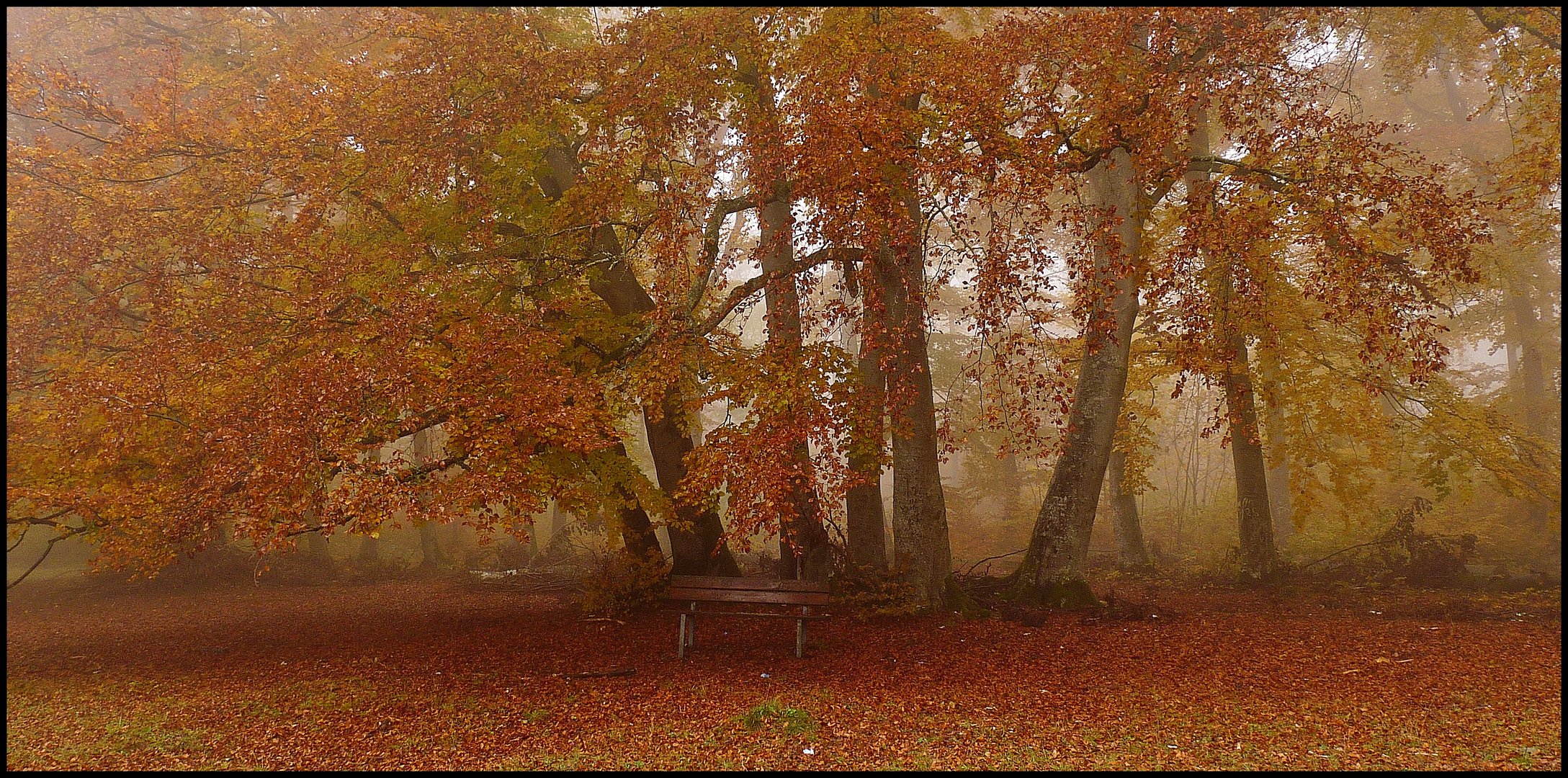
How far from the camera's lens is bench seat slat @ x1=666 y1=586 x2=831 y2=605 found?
317 inches

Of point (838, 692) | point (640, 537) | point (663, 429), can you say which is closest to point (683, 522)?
point (640, 537)

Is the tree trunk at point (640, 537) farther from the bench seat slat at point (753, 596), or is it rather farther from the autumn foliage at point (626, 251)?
the bench seat slat at point (753, 596)

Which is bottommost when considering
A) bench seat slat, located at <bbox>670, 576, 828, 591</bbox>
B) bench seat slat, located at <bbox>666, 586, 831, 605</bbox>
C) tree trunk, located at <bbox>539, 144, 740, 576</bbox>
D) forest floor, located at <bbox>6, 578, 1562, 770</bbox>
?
forest floor, located at <bbox>6, 578, 1562, 770</bbox>

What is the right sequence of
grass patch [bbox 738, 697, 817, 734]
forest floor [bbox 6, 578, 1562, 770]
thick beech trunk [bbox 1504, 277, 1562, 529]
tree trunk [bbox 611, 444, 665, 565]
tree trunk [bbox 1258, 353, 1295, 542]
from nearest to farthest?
1. forest floor [bbox 6, 578, 1562, 770]
2. grass patch [bbox 738, 697, 817, 734]
3. tree trunk [bbox 1258, 353, 1295, 542]
4. tree trunk [bbox 611, 444, 665, 565]
5. thick beech trunk [bbox 1504, 277, 1562, 529]

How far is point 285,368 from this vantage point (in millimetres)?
7207

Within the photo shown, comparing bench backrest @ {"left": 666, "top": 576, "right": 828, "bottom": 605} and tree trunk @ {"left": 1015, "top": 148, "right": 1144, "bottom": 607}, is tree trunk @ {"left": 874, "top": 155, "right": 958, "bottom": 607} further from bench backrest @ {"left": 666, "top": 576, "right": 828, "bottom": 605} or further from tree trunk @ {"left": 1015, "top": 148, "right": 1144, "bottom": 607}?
bench backrest @ {"left": 666, "top": 576, "right": 828, "bottom": 605}

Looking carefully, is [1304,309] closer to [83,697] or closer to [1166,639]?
[1166,639]

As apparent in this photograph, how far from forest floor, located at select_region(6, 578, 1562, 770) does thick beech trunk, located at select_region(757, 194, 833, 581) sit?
1.02 metres

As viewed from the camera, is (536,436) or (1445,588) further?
(1445,588)

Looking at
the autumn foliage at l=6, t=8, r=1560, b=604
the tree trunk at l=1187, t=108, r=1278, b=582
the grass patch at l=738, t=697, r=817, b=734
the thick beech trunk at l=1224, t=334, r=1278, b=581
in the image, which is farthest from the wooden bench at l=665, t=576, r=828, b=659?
the thick beech trunk at l=1224, t=334, r=1278, b=581

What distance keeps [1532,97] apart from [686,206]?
8530 mm

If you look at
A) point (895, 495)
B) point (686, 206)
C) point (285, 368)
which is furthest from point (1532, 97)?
point (285, 368)

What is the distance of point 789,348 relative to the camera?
318 inches

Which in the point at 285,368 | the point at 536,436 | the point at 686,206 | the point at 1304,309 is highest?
the point at 686,206
